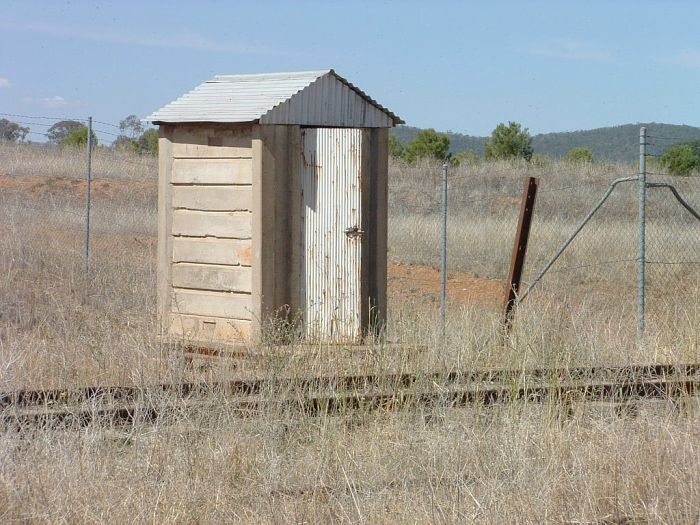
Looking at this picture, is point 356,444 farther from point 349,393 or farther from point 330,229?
point 330,229

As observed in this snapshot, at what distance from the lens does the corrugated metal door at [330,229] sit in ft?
27.7

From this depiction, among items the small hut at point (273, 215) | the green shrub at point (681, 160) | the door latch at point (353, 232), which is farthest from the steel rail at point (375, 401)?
the green shrub at point (681, 160)

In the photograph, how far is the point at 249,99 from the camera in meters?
8.59

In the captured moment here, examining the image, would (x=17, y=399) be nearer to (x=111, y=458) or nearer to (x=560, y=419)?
(x=111, y=458)

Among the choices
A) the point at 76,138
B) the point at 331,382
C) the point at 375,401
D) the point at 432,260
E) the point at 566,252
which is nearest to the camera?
the point at 375,401

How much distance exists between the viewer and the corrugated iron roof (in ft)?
27.1

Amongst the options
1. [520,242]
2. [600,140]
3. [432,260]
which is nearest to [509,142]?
[432,260]

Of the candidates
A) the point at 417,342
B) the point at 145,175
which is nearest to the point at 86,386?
the point at 417,342

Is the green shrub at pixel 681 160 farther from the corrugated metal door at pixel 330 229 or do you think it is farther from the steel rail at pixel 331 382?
the steel rail at pixel 331 382

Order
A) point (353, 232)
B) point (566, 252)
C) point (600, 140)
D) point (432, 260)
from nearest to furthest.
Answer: point (353, 232) → point (566, 252) → point (432, 260) → point (600, 140)

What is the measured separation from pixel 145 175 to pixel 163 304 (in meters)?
17.4

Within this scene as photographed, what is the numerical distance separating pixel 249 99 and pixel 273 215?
46.7 inches

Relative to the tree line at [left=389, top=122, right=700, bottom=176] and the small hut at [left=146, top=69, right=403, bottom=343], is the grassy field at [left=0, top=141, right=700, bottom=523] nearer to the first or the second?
the small hut at [left=146, top=69, right=403, bottom=343]

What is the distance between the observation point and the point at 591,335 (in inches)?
285
